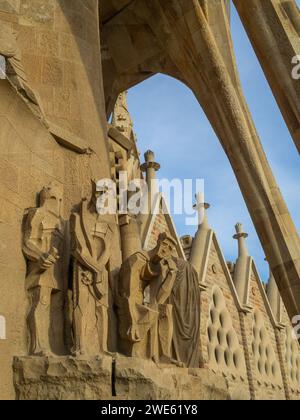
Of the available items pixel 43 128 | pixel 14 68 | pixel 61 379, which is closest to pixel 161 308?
pixel 61 379

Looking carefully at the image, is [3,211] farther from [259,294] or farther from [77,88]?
[259,294]

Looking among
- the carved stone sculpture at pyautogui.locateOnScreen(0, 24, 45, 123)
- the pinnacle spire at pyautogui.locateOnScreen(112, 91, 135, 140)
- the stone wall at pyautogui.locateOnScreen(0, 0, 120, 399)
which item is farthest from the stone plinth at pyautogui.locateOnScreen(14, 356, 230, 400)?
the pinnacle spire at pyautogui.locateOnScreen(112, 91, 135, 140)

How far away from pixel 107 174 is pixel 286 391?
12483 millimetres

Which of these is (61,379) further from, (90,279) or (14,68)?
(14,68)

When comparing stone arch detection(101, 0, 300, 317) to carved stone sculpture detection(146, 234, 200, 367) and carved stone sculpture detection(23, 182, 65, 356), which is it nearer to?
carved stone sculpture detection(146, 234, 200, 367)

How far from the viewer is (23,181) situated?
4418mm

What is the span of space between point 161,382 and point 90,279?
863 millimetres

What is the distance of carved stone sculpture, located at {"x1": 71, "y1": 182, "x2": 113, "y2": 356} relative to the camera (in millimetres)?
4117

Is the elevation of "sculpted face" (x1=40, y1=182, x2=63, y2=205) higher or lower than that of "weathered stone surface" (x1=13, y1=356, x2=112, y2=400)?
higher

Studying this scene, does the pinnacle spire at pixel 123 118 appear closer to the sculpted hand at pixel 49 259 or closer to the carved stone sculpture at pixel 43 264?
the carved stone sculpture at pixel 43 264

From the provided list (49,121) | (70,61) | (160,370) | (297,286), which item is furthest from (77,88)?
(297,286)

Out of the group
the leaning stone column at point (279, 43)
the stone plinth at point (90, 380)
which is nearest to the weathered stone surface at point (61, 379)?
the stone plinth at point (90, 380)

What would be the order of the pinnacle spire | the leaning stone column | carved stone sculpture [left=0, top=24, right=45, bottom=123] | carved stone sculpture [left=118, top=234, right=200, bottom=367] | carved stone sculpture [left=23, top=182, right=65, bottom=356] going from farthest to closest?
1. the pinnacle spire
2. the leaning stone column
3. carved stone sculpture [left=0, top=24, right=45, bottom=123]
4. carved stone sculpture [left=118, top=234, right=200, bottom=367]
5. carved stone sculpture [left=23, top=182, right=65, bottom=356]

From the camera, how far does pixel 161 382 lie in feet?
13.1
